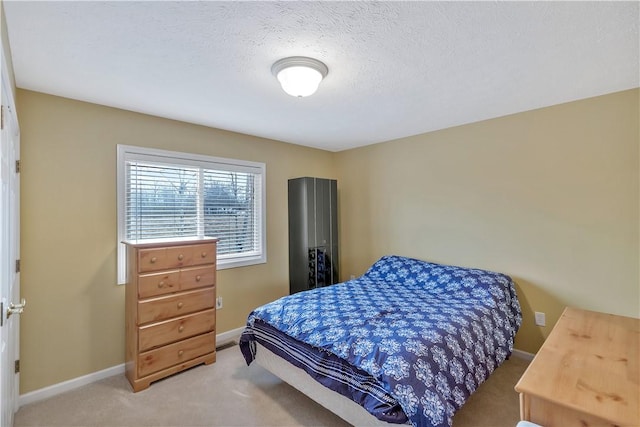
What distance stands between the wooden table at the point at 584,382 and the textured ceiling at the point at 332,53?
149 centimetres

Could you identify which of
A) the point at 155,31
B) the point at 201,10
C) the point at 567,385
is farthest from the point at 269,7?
the point at 567,385

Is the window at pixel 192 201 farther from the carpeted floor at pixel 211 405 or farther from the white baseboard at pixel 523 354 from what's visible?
the white baseboard at pixel 523 354

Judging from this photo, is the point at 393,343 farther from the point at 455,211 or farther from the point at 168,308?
the point at 455,211

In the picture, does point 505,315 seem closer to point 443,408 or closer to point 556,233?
point 556,233

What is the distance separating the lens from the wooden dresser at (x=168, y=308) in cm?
239

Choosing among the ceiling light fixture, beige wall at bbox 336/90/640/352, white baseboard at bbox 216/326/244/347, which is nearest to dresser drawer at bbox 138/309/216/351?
white baseboard at bbox 216/326/244/347

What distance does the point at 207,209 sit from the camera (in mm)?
3258

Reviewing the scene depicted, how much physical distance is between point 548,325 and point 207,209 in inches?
136

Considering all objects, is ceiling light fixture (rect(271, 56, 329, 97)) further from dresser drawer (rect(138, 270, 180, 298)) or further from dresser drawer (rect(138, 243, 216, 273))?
dresser drawer (rect(138, 270, 180, 298))

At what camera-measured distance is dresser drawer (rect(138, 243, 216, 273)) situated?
2.40 m

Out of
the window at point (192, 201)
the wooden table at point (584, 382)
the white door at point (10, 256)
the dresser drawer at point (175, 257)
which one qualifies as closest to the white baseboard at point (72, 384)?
the white door at point (10, 256)

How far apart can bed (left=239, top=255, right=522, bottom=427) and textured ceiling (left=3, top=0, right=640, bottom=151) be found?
167cm

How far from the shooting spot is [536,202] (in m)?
2.79

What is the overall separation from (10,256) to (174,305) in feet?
3.63
